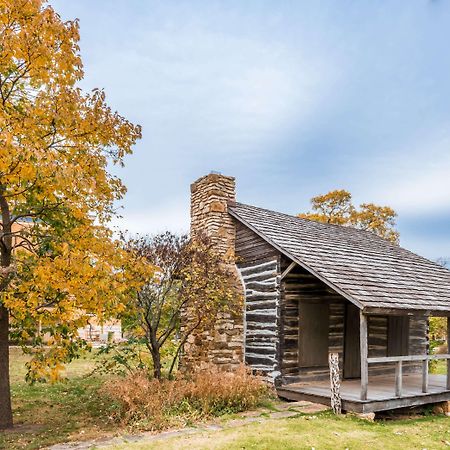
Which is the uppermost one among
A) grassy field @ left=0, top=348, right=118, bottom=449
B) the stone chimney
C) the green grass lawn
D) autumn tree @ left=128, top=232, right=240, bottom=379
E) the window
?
Answer: the stone chimney

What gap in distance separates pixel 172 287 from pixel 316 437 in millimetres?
5182

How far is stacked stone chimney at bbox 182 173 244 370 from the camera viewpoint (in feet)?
43.9

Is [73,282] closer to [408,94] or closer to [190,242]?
[190,242]

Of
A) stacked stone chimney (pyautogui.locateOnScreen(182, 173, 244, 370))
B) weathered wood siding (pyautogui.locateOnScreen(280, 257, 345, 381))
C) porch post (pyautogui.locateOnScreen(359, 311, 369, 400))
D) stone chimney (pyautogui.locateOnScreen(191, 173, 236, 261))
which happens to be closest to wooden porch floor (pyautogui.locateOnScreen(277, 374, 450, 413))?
porch post (pyautogui.locateOnScreen(359, 311, 369, 400))

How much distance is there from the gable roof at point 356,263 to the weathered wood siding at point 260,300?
0.58m

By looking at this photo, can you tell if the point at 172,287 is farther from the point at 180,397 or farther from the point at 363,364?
the point at 363,364

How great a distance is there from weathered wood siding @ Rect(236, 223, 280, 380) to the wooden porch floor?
2.85 ft

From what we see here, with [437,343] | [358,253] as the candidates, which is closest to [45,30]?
[358,253]

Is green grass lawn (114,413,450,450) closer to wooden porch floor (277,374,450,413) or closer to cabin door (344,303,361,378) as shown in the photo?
wooden porch floor (277,374,450,413)

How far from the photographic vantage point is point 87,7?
8609 millimetres

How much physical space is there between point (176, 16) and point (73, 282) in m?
5.99

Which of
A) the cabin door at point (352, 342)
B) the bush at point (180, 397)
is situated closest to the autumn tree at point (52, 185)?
the bush at point (180, 397)

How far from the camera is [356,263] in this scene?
13242mm

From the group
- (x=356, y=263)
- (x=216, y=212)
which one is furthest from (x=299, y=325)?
(x=216, y=212)
